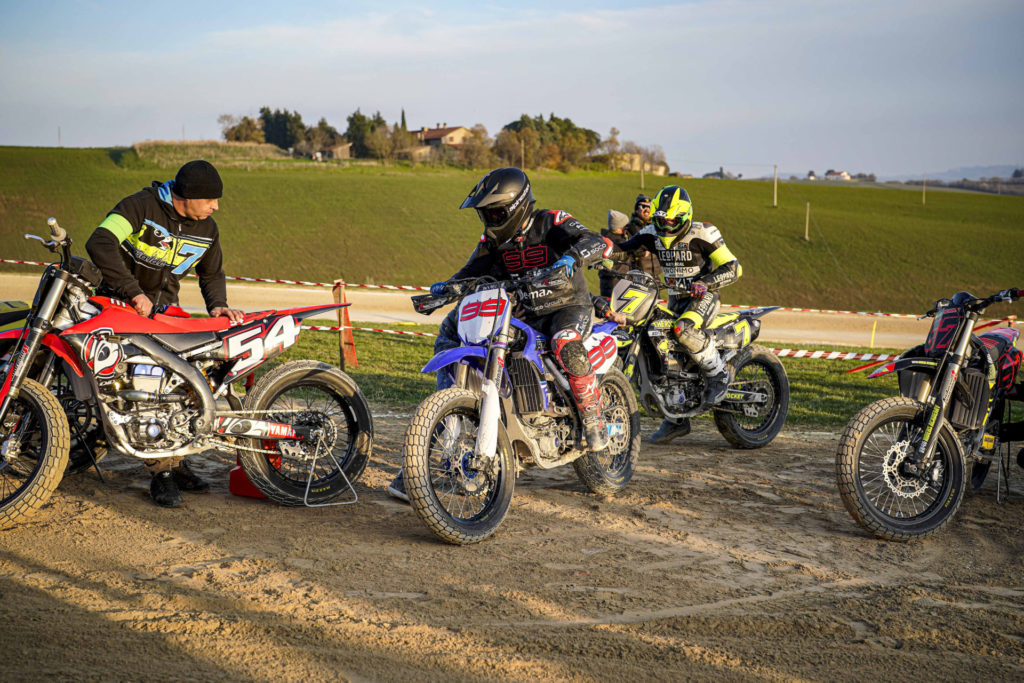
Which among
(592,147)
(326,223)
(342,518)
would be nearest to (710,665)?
(342,518)

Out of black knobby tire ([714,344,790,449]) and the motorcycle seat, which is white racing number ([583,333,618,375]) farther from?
the motorcycle seat

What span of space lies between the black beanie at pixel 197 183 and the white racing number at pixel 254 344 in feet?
3.00

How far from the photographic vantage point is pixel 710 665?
3.42 m

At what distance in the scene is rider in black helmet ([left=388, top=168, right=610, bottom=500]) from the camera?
17.5 ft

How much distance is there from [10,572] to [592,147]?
72061 mm

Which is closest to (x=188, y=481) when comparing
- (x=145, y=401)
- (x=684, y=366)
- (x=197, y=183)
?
(x=145, y=401)

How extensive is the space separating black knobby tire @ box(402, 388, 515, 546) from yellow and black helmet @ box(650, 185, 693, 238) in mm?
3290

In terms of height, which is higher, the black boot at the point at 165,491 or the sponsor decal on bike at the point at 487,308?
the sponsor decal on bike at the point at 487,308

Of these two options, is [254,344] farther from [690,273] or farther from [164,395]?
[690,273]

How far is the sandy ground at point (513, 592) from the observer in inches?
134

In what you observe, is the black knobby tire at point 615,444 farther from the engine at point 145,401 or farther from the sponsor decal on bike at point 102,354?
the sponsor decal on bike at point 102,354

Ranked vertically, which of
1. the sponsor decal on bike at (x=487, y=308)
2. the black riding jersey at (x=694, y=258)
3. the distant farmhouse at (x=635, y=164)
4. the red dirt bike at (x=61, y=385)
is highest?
the distant farmhouse at (x=635, y=164)

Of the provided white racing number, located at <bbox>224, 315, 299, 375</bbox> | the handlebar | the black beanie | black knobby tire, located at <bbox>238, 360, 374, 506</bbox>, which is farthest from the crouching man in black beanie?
the handlebar

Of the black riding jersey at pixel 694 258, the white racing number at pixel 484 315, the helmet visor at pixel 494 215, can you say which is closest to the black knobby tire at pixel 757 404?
the black riding jersey at pixel 694 258
